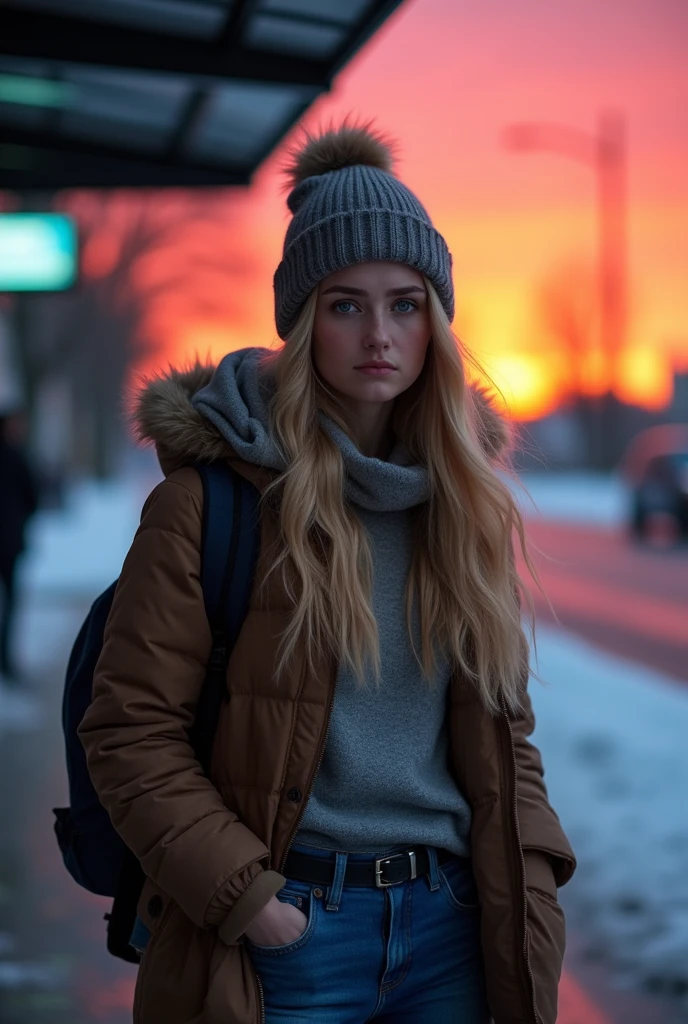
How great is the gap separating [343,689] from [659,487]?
2061cm

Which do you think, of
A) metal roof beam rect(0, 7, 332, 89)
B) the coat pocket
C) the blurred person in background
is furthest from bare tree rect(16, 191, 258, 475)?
the coat pocket

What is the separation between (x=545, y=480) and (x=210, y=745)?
198 feet

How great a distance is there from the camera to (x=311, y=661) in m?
2.12

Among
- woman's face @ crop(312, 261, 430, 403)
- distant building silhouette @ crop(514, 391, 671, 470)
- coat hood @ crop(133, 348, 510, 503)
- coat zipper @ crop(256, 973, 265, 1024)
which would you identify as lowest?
coat zipper @ crop(256, 973, 265, 1024)

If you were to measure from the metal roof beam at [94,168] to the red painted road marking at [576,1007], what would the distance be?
152 inches

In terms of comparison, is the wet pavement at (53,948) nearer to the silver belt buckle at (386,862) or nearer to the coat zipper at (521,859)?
the coat zipper at (521,859)

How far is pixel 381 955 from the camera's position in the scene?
2.14 metres

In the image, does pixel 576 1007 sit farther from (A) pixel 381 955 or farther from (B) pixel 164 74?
(B) pixel 164 74

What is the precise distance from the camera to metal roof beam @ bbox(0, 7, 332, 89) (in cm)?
425

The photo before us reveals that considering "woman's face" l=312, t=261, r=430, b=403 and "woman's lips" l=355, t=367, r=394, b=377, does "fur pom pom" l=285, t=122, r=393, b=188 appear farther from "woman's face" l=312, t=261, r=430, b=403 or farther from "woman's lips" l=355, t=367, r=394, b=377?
"woman's lips" l=355, t=367, r=394, b=377

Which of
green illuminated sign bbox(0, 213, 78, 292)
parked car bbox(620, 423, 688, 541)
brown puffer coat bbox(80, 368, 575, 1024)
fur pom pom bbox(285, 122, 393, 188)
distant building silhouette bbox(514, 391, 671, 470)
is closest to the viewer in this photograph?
brown puffer coat bbox(80, 368, 575, 1024)

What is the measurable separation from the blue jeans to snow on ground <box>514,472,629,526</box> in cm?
2032

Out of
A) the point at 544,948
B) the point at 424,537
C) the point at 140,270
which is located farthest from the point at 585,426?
the point at 544,948

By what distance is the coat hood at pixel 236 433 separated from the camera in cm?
222
